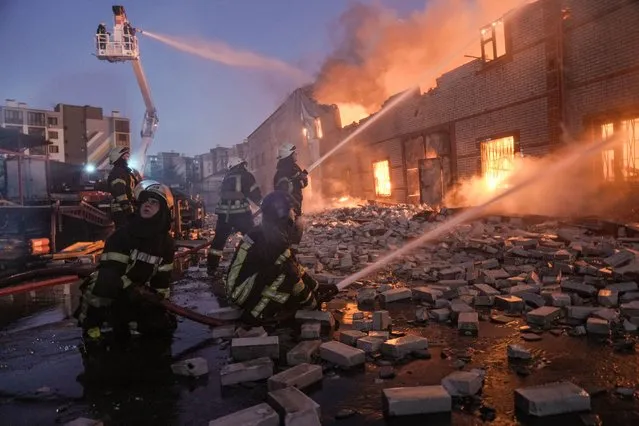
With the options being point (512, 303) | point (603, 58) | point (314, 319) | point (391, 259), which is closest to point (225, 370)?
point (314, 319)

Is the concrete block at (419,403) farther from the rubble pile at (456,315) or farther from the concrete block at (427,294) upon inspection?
the concrete block at (427,294)

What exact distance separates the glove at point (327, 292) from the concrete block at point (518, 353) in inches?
89.4

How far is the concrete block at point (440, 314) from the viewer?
4.35 meters

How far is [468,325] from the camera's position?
3953 mm

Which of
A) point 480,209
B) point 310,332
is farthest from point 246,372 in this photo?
point 480,209

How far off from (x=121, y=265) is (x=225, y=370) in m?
1.58

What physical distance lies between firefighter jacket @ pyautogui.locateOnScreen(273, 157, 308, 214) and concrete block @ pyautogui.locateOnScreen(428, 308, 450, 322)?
3126 mm

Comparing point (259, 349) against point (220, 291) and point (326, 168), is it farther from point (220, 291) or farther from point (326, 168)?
point (326, 168)

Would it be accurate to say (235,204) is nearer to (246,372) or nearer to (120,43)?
(246,372)

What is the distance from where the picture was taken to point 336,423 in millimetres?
2496

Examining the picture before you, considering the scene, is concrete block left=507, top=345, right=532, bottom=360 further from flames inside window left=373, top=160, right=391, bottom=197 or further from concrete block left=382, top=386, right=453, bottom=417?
flames inside window left=373, top=160, right=391, bottom=197

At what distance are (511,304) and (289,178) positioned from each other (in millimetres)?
3890

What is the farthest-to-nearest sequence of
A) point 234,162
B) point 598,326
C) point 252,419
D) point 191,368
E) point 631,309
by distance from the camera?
point 234,162 < point 631,309 < point 598,326 < point 191,368 < point 252,419

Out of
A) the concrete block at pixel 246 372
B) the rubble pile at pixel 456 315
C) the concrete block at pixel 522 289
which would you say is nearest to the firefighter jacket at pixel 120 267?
the rubble pile at pixel 456 315
